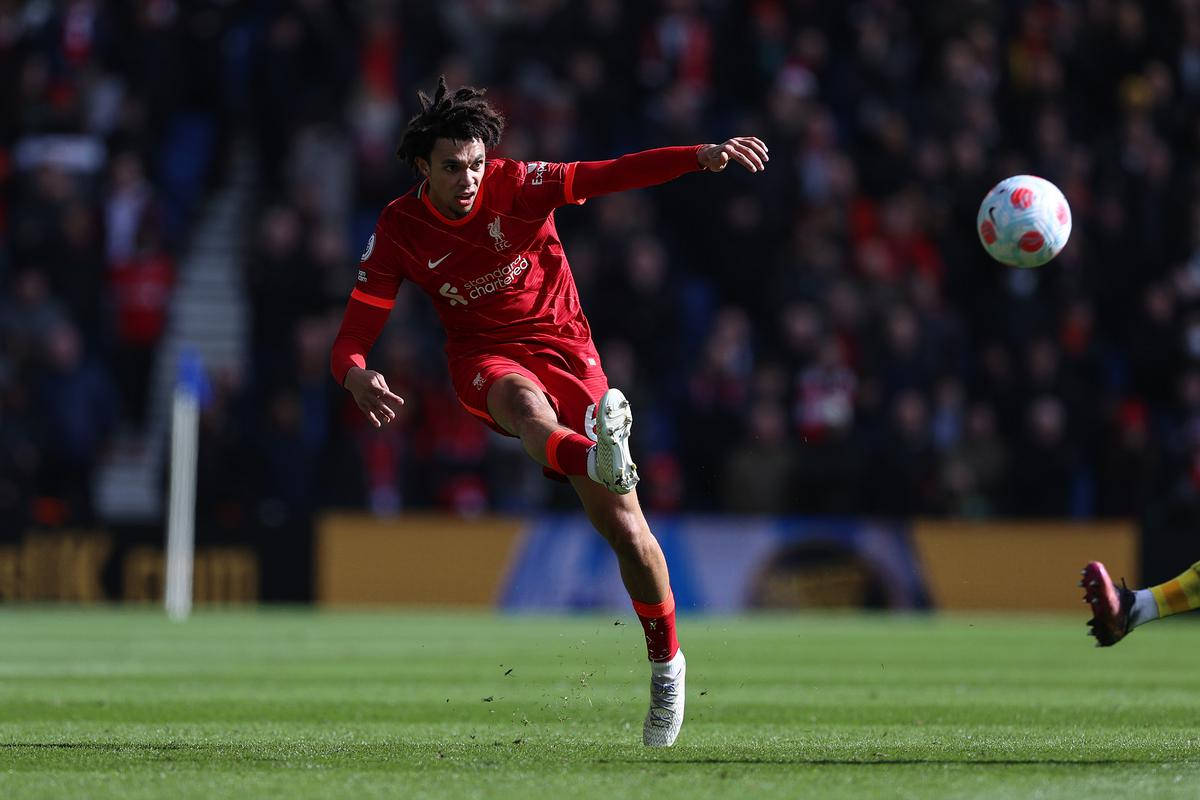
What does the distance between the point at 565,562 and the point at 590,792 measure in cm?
1299

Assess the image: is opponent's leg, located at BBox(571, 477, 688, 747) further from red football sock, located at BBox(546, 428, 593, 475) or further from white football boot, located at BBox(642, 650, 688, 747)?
red football sock, located at BBox(546, 428, 593, 475)

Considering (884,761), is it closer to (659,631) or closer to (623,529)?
(659,631)

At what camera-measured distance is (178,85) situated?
22.2 metres

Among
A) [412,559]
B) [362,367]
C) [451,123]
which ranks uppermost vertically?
[451,123]

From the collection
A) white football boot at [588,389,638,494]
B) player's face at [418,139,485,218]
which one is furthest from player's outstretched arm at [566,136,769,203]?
white football boot at [588,389,638,494]

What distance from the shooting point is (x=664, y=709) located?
7.90m

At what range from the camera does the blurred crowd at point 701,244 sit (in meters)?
19.2

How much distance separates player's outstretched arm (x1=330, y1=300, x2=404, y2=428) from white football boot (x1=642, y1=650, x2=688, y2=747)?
159 cm

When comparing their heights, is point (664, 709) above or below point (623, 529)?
below

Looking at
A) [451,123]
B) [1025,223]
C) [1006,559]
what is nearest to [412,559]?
[1006,559]

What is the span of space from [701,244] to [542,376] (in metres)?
12.7

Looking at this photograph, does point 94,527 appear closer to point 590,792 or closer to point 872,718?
point 872,718

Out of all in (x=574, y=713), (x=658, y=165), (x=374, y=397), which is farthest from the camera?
(x=574, y=713)

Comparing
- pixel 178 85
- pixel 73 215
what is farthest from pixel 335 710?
pixel 178 85
